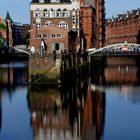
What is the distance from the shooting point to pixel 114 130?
959 inches

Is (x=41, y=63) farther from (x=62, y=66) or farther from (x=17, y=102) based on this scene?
(x=17, y=102)

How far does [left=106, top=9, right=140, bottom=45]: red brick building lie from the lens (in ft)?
326

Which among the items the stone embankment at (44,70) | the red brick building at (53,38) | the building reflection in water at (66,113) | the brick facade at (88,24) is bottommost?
the building reflection in water at (66,113)

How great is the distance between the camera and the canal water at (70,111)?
2380cm

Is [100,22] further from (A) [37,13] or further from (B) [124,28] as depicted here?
(A) [37,13]

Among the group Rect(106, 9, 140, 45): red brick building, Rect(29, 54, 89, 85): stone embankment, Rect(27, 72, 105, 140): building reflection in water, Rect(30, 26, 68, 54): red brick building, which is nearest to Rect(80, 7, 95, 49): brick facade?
Rect(30, 26, 68, 54): red brick building

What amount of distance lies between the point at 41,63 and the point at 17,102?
9310 mm

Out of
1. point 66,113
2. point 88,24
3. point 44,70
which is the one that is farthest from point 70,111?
point 88,24

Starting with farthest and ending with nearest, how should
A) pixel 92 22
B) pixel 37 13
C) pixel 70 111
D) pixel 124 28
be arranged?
pixel 124 28, pixel 92 22, pixel 37 13, pixel 70 111

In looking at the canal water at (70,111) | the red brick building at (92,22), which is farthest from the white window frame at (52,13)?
the canal water at (70,111)

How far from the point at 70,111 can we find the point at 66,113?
0.78 m

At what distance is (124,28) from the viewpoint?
356ft

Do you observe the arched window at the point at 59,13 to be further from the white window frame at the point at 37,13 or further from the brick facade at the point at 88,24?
the brick facade at the point at 88,24

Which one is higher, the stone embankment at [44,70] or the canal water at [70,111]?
the stone embankment at [44,70]
